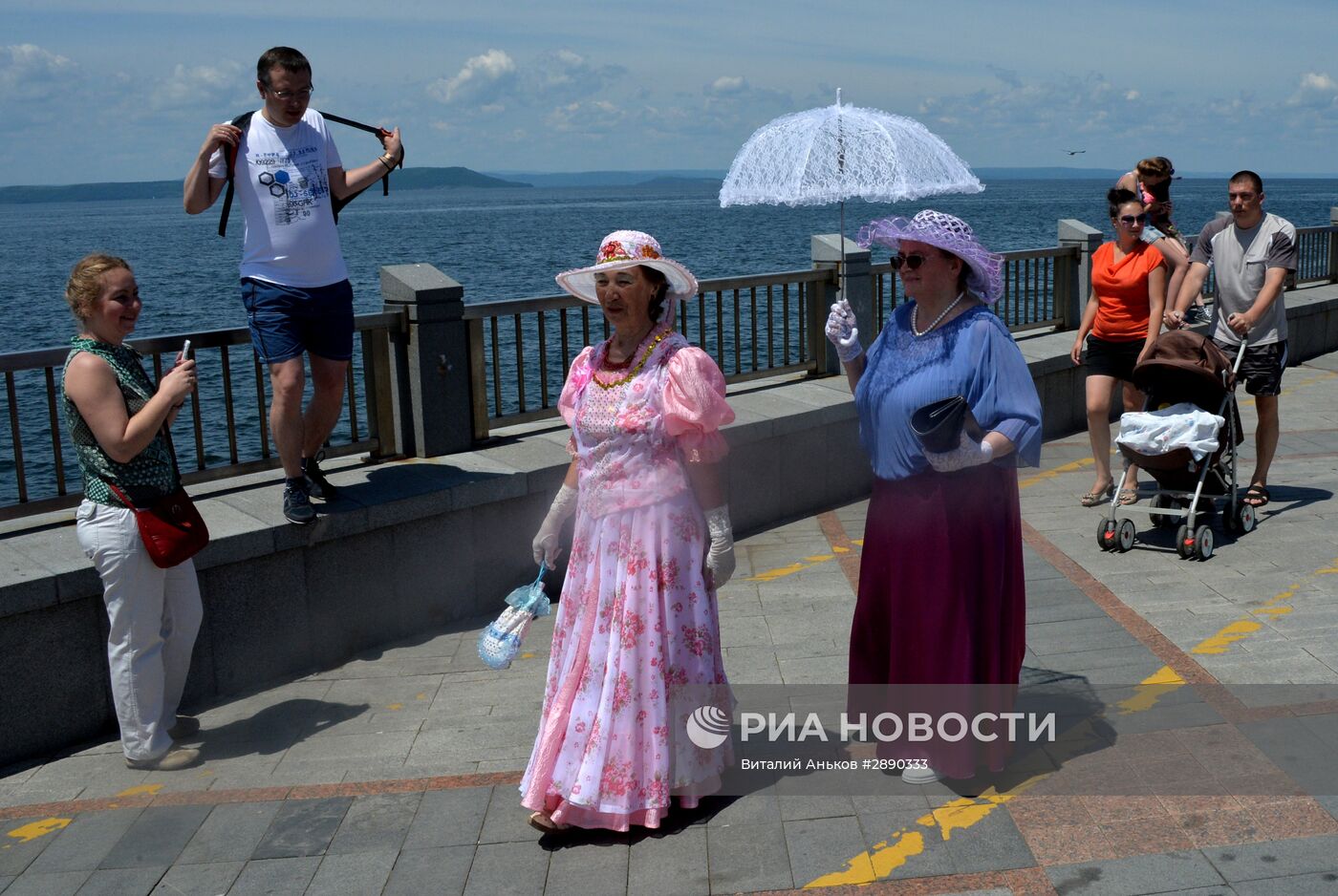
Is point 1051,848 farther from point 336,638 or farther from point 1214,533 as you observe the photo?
Result: point 1214,533

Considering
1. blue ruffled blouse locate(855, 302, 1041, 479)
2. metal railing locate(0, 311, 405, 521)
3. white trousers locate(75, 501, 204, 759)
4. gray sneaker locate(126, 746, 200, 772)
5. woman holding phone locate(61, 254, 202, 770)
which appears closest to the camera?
blue ruffled blouse locate(855, 302, 1041, 479)

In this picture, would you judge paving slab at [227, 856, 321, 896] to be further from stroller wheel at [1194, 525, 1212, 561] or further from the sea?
stroller wheel at [1194, 525, 1212, 561]

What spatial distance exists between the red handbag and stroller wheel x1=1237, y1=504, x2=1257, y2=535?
5696 mm

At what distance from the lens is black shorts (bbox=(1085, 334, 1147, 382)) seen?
8.26 metres

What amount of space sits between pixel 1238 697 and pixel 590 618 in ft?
8.97

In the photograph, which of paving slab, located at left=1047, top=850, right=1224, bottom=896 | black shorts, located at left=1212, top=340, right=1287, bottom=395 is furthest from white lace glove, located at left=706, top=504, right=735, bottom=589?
black shorts, located at left=1212, top=340, right=1287, bottom=395

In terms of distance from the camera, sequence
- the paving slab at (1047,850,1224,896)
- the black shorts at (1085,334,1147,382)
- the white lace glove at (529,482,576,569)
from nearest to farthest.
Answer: the paving slab at (1047,850,1224,896), the white lace glove at (529,482,576,569), the black shorts at (1085,334,1147,382)

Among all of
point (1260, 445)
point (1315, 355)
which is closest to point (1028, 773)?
point (1260, 445)

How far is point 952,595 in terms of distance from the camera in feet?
15.6

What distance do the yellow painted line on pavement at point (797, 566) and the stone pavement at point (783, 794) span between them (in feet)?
1.97

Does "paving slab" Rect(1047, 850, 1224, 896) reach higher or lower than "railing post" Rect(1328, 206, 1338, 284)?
lower

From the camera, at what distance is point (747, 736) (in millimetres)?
5398

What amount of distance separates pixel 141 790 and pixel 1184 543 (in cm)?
Result: 536

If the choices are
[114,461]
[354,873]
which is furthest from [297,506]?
[354,873]
